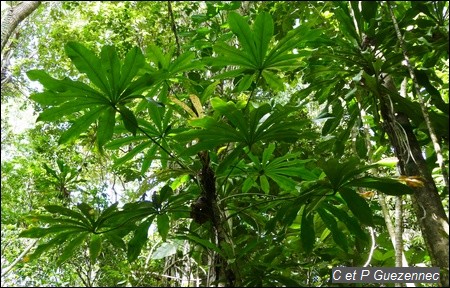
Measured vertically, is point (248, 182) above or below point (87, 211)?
above

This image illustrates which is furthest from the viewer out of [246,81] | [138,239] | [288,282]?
[246,81]

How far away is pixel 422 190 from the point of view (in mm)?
1023

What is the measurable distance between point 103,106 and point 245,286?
72 centimetres

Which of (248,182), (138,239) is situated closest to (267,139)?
(248,182)

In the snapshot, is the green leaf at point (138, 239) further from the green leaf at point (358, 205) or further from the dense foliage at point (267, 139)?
the green leaf at point (358, 205)

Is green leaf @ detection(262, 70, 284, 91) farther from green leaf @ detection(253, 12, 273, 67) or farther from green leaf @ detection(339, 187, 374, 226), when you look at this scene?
green leaf @ detection(339, 187, 374, 226)

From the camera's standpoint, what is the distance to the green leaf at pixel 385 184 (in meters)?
1.01

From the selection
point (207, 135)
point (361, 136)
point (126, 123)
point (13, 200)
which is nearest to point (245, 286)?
point (207, 135)

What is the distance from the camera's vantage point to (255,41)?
47.3 inches

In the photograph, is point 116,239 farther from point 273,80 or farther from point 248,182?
point 273,80

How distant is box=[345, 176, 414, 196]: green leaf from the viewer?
3.32ft

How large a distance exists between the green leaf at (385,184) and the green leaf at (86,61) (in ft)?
2.47

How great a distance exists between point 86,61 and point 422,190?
3.17ft

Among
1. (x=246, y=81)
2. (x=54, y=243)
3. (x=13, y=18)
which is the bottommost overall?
(x=54, y=243)
